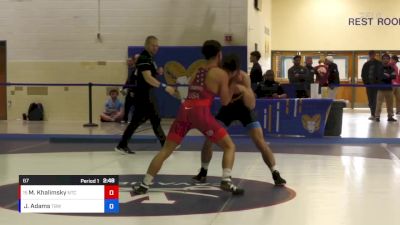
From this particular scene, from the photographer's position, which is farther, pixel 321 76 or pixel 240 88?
pixel 321 76

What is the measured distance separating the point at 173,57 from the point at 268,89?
522cm

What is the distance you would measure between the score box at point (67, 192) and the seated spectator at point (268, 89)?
9.02m

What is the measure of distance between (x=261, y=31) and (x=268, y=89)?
26.9ft

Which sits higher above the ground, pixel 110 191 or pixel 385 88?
pixel 385 88

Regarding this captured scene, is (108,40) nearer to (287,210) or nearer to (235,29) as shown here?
(235,29)

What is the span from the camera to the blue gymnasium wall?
1789cm

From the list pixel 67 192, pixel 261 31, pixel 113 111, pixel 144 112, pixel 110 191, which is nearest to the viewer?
pixel 67 192

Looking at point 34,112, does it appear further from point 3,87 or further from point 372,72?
→ point 372,72

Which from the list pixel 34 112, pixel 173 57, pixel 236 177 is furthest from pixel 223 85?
pixel 34 112

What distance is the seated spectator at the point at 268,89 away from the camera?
13.7 metres

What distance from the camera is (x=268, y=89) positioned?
1373 cm

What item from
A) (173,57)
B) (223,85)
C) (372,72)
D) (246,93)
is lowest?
(246,93)

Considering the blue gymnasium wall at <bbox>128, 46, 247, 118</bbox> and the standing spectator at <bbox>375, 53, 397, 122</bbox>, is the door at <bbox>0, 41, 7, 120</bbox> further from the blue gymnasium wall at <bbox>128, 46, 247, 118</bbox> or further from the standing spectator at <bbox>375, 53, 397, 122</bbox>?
the standing spectator at <bbox>375, 53, 397, 122</bbox>

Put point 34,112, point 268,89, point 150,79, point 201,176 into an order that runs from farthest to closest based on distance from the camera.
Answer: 1. point 34,112
2. point 268,89
3. point 150,79
4. point 201,176
